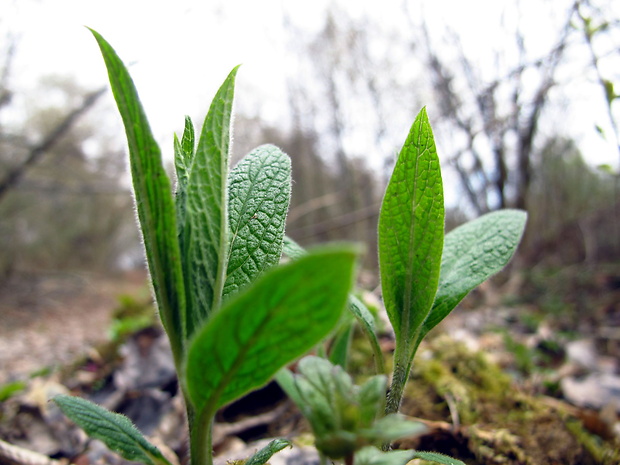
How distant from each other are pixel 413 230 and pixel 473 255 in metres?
0.24

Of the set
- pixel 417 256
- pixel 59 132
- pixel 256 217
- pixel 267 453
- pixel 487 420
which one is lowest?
pixel 487 420

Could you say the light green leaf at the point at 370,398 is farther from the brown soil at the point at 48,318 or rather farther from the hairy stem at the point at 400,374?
the brown soil at the point at 48,318

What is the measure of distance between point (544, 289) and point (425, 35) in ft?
14.5

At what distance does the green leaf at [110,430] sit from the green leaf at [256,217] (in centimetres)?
29

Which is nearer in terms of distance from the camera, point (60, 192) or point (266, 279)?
point (266, 279)

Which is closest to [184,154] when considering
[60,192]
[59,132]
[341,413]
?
[341,413]

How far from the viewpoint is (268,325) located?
55 centimetres

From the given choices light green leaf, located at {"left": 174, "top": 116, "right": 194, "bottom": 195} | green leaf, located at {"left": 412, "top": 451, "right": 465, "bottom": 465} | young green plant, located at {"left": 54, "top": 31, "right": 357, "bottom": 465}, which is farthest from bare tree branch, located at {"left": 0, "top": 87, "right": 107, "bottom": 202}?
green leaf, located at {"left": 412, "top": 451, "right": 465, "bottom": 465}

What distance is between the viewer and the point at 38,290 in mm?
12953

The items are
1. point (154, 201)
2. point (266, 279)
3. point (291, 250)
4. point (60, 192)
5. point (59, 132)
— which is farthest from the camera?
point (60, 192)

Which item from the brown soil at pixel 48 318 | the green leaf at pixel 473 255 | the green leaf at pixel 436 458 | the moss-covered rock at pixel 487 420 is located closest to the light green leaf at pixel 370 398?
the green leaf at pixel 436 458

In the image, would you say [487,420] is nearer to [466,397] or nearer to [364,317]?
[466,397]

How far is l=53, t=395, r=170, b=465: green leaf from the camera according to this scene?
2.24 ft

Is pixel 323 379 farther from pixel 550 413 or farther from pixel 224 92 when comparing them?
pixel 550 413
